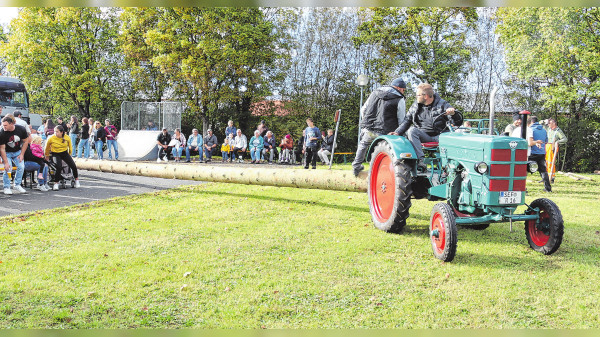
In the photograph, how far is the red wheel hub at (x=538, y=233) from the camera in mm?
5031

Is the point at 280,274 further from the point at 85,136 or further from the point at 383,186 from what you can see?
the point at 85,136

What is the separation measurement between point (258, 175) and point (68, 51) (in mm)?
29561

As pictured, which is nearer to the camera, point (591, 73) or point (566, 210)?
point (566, 210)

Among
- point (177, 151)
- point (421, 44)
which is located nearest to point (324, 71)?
point (421, 44)

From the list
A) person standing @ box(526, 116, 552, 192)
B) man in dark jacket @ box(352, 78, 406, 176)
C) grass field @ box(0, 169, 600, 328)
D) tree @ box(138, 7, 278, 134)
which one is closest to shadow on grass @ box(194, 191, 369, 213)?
grass field @ box(0, 169, 600, 328)

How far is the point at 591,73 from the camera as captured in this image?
1895 cm

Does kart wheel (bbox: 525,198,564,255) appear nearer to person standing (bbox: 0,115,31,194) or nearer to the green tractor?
the green tractor

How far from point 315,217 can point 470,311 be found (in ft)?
13.1

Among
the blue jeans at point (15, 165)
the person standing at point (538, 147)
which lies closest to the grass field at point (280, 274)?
the blue jeans at point (15, 165)

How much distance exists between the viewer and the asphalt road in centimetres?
855

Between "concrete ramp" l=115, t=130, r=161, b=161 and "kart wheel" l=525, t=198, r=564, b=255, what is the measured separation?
17666mm

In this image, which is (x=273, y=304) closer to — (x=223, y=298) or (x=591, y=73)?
(x=223, y=298)

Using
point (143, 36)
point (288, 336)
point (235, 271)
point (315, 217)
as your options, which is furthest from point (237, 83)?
point (288, 336)

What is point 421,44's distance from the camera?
2270cm
